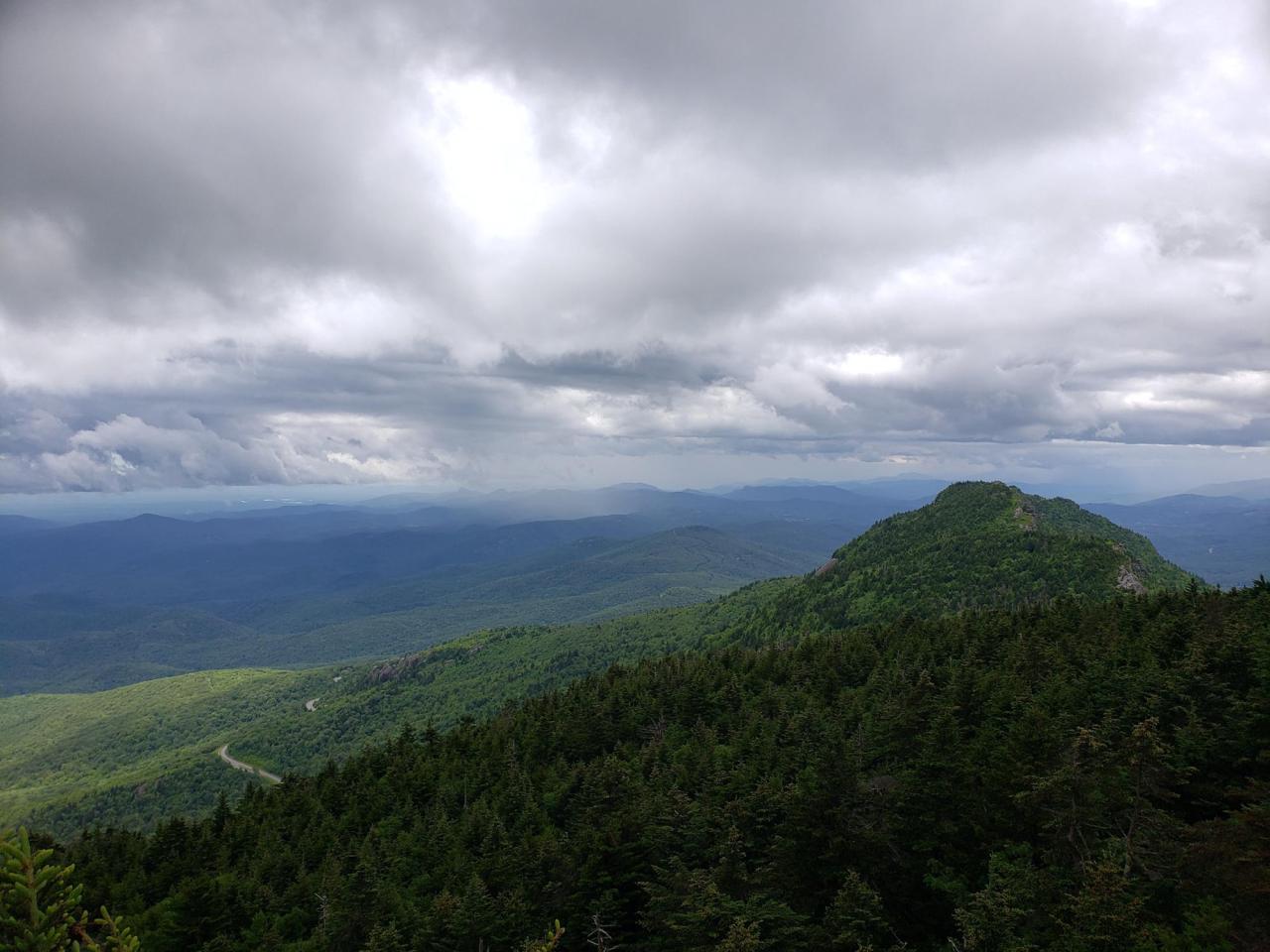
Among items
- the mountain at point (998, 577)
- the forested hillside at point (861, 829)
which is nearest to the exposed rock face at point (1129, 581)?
the mountain at point (998, 577)

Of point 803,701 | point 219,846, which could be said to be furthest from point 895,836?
point 219,846

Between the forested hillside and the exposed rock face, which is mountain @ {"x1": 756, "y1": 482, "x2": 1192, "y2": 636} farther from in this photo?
the forested hillside

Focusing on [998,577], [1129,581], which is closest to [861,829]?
[1129,581]

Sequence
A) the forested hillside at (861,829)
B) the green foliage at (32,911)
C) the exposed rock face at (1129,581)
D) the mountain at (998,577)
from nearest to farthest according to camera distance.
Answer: the green foliage at (32,911) < the forested hillside at (861,829) < the exposed rock face at (1129,581) < the mountain at (998,577)

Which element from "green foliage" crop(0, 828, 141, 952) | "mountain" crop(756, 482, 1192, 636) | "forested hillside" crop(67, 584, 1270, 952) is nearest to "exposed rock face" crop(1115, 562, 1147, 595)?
"mountain" crop(756, 482, 1192, 636)

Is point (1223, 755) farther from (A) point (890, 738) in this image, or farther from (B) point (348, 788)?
(B) point (348, 788)

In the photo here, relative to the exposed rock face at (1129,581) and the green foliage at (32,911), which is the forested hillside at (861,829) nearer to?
the green foliage at (32,911)

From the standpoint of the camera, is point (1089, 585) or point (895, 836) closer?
point (895, 836)
